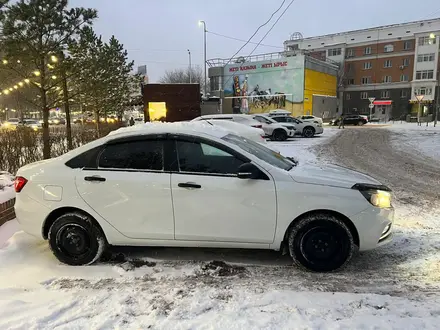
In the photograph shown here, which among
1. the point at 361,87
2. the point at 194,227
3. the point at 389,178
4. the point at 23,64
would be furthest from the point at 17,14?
the point at 361,87

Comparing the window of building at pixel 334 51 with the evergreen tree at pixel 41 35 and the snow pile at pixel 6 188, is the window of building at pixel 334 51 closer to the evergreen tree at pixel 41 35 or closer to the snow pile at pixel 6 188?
the evergreen tree at pixel 41 35

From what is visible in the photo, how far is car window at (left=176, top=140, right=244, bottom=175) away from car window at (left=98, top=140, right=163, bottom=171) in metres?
0.26

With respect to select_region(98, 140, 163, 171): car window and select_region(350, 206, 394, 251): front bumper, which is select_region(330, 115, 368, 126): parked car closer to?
select_region(350, 206, 394, 251): front bumper

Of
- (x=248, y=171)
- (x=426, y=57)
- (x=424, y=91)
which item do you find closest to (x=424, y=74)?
(x=426, y=57)

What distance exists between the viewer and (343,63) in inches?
2491

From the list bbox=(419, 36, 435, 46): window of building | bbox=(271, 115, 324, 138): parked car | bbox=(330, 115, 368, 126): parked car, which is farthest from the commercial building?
bbox=(271, 115, 324, 138): parked car

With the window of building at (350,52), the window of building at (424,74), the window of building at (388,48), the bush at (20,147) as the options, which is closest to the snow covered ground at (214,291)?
the bush at (20,147)

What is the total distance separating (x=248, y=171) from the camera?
3.90m

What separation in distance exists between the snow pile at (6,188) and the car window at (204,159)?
3.42 meters

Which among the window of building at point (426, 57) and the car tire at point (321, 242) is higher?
the window of building at point (426, 57)

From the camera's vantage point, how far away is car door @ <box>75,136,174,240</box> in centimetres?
401

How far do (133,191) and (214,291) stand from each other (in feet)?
4.62

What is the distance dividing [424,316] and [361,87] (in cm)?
6464

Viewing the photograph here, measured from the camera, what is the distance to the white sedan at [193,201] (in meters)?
3.89
